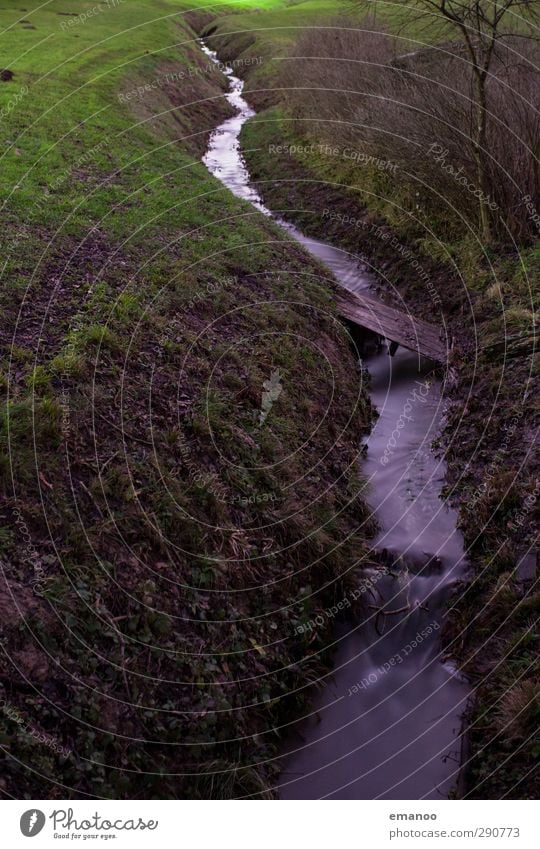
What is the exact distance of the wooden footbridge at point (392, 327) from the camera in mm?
18469

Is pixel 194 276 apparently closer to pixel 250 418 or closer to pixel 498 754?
pixel 250 418

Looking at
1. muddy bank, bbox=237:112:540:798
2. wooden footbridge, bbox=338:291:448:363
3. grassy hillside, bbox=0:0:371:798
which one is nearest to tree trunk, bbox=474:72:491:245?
muddy bank, bbox=237:112:540:798

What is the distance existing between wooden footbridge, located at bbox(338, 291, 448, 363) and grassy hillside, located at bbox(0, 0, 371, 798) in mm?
926

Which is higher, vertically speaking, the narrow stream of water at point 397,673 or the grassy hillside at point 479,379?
the grassy hillside at point 479,379

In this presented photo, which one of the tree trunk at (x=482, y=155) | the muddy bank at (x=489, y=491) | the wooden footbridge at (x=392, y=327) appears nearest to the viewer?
the muddy bank at (x=489, y=491)

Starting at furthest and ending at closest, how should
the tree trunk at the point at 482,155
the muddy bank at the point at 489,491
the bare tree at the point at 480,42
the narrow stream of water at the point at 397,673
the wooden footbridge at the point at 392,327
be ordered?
the tree trunk at the point at 482,155, the wooden footbridge at the point at 392,327, the bare tree at the point at 480,42, the narrow stream of water at the point at 397,673, the muddy bank at the point at 489,491

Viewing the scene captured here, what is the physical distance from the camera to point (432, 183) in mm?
22828

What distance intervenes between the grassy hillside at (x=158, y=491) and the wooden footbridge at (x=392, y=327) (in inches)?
36.5

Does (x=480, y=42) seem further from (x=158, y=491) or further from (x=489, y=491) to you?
(x=158, y=491)

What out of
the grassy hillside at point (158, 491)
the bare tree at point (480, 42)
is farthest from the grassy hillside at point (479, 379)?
the grassy hillside at point (158, 491)

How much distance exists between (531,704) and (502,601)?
6.70 feet

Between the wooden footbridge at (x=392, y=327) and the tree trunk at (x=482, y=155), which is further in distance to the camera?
the tree trunk at (x=482, y=155)

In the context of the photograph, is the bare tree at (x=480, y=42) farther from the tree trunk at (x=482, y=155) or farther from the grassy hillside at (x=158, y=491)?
the grassy hillside at (x=158, y=491)

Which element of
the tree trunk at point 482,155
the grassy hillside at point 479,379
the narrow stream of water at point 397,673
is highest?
the tree trunk at point 482,155
